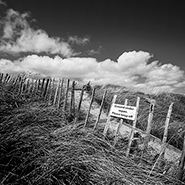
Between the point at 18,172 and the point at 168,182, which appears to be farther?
the point at 168,182

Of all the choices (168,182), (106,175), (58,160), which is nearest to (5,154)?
(58,160)

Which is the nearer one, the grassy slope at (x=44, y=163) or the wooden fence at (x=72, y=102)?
the grassy slope at (x=44, y=163)

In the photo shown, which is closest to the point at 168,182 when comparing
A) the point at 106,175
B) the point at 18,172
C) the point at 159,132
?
the point at 106,175

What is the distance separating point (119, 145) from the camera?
368 centimetres

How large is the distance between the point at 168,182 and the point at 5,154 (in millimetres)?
2322

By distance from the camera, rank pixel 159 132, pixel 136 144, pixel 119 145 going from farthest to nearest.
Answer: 1. pixel 159 132
2. pixel 136 144
3. pixel 119 145

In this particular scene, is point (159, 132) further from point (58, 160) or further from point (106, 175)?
Result: point (58, 160)

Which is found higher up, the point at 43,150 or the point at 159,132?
the point at 43,150

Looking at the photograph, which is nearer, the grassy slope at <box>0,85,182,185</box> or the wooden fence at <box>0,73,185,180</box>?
the grassy slope at <box>0,85,182,185</box>

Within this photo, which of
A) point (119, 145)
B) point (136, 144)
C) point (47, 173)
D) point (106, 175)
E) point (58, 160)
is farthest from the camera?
point (136, 144)

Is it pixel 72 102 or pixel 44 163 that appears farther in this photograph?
pixel 72 102

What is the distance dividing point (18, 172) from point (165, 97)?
12.0 metres

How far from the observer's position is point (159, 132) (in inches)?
207

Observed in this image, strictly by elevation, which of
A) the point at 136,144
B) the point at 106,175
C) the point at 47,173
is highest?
the point at 47,173
